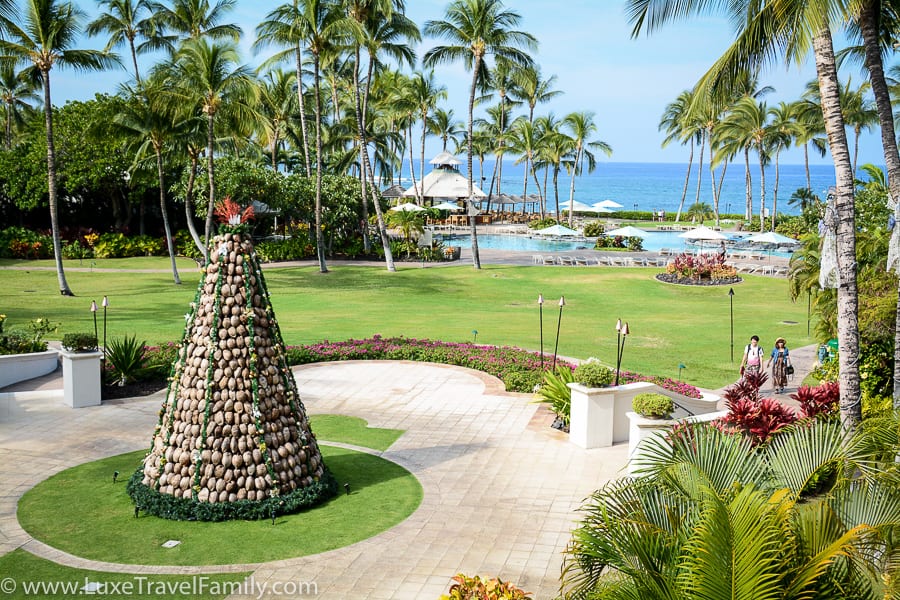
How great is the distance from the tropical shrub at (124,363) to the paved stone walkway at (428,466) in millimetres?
1315

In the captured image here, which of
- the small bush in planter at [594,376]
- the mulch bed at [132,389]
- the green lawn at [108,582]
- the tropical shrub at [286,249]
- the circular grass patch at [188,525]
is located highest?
the tropical shrub at [286,249]

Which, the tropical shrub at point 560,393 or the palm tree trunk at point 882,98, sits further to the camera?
the tropical shrub at point 560,393

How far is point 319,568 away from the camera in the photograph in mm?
9047

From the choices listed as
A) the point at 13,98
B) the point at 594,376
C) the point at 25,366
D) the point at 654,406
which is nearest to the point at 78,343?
the point at 25,366

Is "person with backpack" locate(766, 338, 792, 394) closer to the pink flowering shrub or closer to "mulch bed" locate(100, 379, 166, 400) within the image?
the pink flowering shrub

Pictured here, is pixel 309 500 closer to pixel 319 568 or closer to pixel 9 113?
pixel 319 568

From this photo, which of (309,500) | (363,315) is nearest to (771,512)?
(309,500)

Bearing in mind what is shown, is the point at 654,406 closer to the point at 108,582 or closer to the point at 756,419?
the point at 756,419

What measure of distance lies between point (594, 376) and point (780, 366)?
669cm

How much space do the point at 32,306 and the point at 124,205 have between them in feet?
70.8

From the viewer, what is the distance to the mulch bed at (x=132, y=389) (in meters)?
16.2

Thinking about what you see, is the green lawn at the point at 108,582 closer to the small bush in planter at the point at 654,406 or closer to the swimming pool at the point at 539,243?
the small bush in planter at the point at 654,406

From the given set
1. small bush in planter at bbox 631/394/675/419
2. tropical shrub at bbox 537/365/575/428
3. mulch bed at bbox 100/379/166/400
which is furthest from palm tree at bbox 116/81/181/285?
small bush in planter at bbox 631/394/675/419

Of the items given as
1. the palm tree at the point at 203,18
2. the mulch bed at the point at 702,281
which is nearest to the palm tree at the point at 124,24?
the palm tree at the point at 203,18
